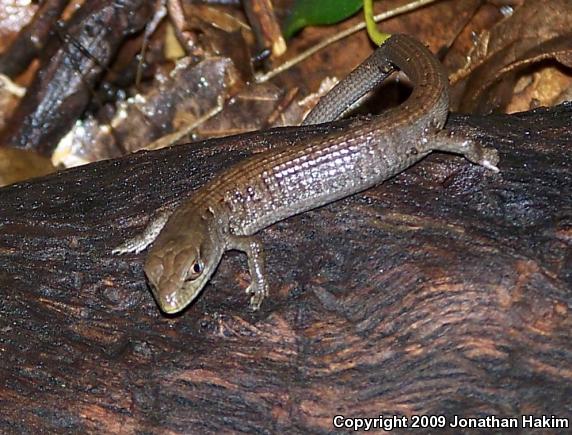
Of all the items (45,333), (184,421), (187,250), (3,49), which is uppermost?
(3,49)

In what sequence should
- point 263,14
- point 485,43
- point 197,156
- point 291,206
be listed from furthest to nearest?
point 263,14
point 485,43
point 197,156
point 291,206

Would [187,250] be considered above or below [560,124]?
below

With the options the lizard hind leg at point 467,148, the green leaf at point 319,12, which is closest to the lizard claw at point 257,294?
the lizard hind leg at point 467,148

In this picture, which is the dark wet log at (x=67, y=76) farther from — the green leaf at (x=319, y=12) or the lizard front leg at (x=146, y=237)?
A: the lizard front leg at (x=146, y=237)

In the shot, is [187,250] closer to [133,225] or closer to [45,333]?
[133,225]

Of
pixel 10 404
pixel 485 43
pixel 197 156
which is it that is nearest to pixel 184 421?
pixel 10 404
